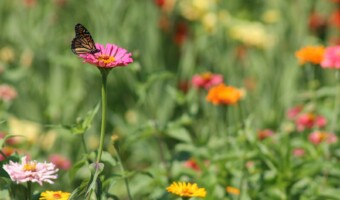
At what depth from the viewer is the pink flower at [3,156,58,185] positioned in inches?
53.7

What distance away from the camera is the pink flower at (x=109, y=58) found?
133cm

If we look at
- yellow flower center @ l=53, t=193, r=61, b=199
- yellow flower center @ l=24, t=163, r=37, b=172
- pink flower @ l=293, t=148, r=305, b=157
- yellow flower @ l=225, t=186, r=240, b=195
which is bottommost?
yellow flower center @ l=53, t=193, r=61, b=199

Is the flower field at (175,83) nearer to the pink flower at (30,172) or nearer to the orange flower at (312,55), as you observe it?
the orange flower at (312,55)

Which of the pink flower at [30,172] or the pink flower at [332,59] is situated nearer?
the pink flower at [30,172]

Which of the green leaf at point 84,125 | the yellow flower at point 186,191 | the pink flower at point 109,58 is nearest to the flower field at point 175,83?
the green leaf at point 84,125

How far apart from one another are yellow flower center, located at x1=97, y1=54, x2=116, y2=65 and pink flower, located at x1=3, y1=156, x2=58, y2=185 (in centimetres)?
25

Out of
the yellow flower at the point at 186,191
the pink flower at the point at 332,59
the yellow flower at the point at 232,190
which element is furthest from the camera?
the pink flower at the point at 332,59

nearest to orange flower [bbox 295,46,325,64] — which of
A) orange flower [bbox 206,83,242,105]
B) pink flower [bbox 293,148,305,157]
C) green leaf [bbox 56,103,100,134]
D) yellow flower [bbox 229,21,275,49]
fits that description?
orange flower [bbox 206,83,242,105]

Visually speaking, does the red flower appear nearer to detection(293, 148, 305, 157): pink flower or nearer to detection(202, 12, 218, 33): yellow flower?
detection(202, 12, 218, 33): yellow flower

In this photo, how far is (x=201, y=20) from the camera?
3898mm

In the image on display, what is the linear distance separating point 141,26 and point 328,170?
4.94ft

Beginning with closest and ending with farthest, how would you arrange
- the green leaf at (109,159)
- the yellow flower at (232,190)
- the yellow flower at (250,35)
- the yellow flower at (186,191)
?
the yellow flower at (186,191)
the green leaf at (109,159)
the yellow flower at (232,190)
the yellow flower at (250,35)

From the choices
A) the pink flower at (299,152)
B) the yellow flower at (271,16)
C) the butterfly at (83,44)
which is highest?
the yellow flower at (271,16)

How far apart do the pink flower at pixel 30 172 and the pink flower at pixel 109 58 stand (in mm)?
245
